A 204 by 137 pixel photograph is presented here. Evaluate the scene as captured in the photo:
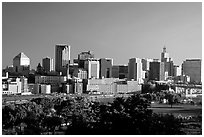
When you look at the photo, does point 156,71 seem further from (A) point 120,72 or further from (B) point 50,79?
(B) point 50,79

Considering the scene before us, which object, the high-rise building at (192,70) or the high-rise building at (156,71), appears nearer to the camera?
the high-rise building at (192,70)

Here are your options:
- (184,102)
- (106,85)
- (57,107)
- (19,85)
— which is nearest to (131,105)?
(57,107)

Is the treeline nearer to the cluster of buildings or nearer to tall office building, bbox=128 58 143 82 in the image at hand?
the cluster of buildings

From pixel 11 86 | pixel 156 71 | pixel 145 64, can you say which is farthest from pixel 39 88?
pixel 156 71

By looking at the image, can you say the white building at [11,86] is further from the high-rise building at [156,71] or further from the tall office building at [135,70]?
the high-rise building at [156,71]

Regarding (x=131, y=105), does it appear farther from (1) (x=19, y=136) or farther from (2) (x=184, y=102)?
(2) (x=184, y=102)

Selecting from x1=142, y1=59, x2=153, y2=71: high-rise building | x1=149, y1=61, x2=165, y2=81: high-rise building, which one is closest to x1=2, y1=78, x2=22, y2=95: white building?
x1=142, y1=59, x2=153, y2=71: high-rise building

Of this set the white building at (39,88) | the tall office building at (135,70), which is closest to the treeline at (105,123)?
the white building at (39,88)
